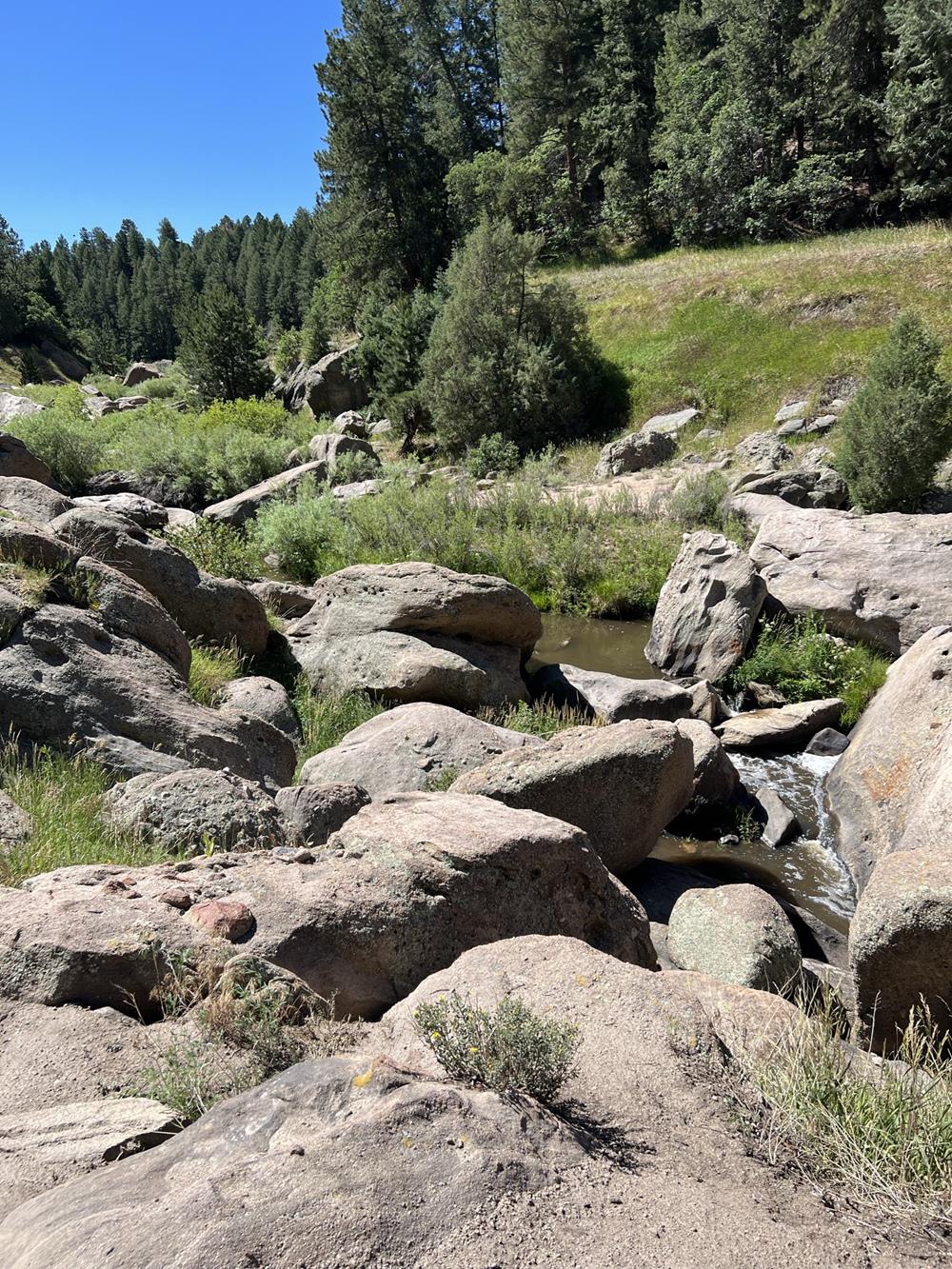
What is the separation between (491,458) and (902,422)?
13419 millimetres

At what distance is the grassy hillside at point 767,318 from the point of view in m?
27.9

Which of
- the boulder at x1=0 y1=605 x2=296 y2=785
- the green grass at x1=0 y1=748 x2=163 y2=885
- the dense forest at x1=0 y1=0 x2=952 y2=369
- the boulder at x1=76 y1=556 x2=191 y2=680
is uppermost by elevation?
the dense forest at x1=0 y1=0 x2=952 y2=369

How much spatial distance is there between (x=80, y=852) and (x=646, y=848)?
17.2ft

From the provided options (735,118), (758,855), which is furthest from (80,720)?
(735,118)

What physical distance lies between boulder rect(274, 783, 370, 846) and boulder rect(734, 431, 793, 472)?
63.5 ft

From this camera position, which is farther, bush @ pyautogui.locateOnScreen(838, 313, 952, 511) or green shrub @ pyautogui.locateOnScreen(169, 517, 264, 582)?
bush @ pyautogui.locateOnScreen(838, 313, 952, 511)

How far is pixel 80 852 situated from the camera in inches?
193

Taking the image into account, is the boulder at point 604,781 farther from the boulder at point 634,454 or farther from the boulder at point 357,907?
the boulder at point 634,454

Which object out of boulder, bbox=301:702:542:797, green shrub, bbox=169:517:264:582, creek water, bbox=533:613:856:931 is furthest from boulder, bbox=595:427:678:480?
boulder, bbox=301:702:542:797

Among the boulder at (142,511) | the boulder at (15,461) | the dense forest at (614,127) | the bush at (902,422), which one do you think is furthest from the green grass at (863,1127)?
the dense forest at (614,127)

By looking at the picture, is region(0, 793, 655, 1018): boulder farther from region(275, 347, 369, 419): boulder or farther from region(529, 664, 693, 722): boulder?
region(275, 347, 369, 419): boulder

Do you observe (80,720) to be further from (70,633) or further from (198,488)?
(198,488)

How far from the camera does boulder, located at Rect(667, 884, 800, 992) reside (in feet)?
19.8

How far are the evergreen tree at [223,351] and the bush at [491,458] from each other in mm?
20560
